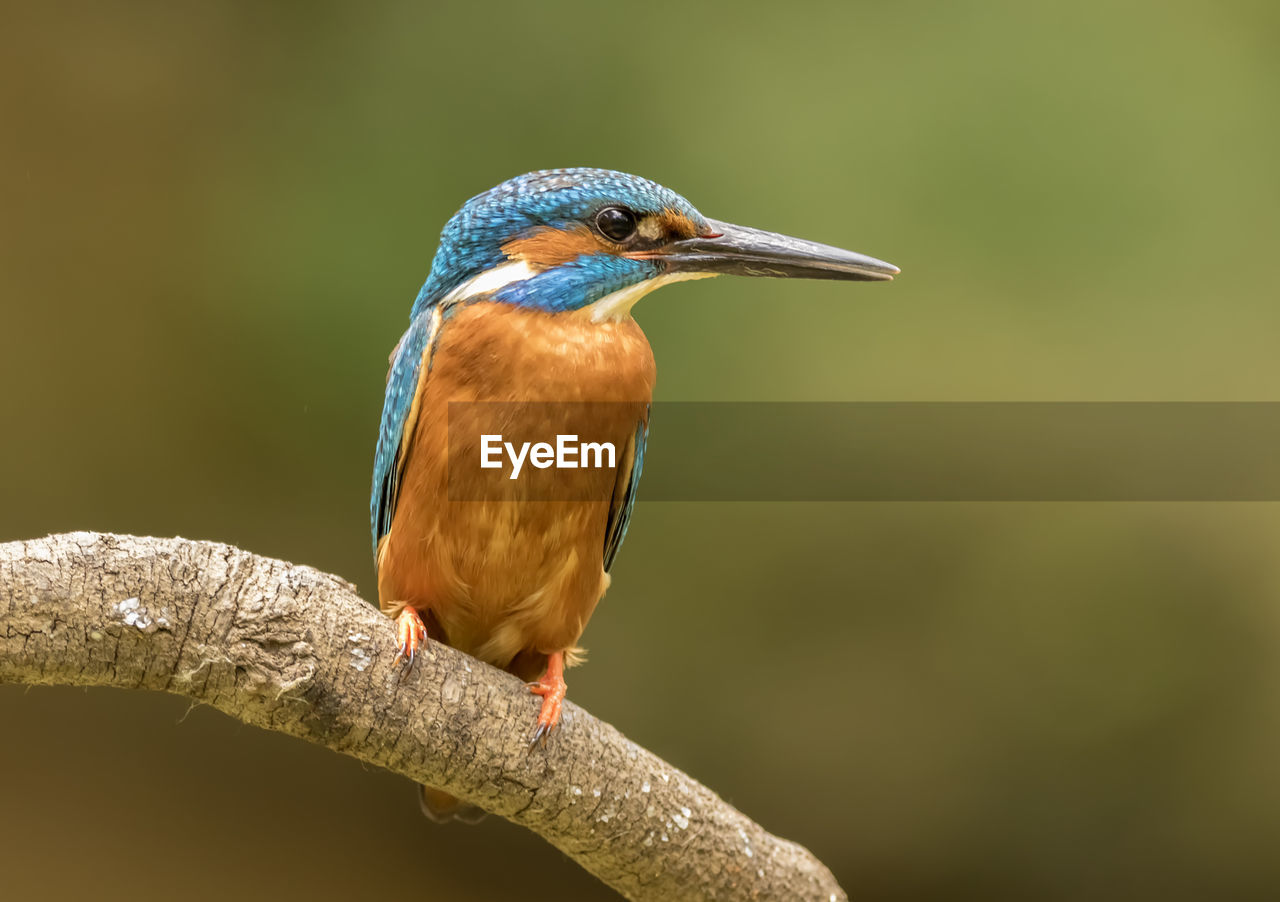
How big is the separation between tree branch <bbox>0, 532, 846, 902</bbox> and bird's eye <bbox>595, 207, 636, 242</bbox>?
28.9 inches

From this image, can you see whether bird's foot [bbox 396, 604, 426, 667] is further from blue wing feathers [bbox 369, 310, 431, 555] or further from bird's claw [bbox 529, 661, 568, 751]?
blue wing feathers [bbox 369, 310, 431, 555]

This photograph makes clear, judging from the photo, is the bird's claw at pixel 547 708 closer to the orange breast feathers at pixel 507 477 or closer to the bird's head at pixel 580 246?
the orange breast feathers at pixel 507 477

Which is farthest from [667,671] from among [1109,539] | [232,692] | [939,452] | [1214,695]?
[232,692]

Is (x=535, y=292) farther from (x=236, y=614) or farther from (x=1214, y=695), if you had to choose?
(x=1214, y=695)

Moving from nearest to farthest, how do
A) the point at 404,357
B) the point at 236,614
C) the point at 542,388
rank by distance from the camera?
1. the point at 236,614
2. the point at 542,388
3. the point at 404,357

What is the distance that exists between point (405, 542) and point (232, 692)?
0.47 meters

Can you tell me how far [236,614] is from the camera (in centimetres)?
162

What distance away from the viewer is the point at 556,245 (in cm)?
203
